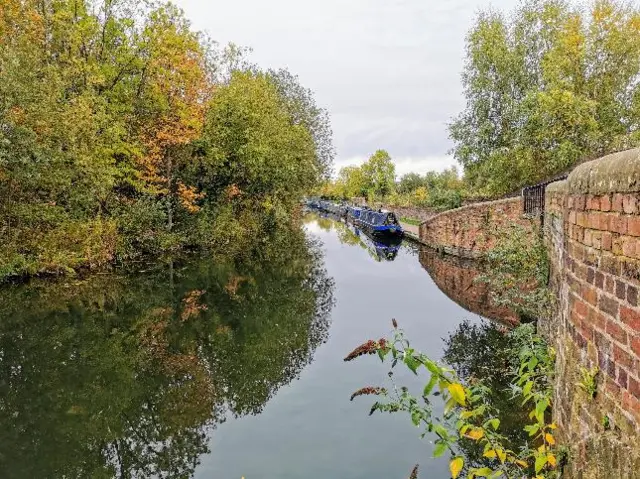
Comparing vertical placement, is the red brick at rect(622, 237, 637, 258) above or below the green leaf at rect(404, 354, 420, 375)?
above

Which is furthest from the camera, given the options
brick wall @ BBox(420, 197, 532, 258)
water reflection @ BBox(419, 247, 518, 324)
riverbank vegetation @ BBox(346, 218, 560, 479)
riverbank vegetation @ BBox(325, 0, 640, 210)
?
riverbank vegetation @ BBox(325, 0, 640, 210)

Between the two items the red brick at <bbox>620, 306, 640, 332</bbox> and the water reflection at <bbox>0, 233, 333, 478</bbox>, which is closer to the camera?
the red brick at <bbox>620, 306, 640, 332</bbox>

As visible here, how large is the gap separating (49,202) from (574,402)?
52.1 ft

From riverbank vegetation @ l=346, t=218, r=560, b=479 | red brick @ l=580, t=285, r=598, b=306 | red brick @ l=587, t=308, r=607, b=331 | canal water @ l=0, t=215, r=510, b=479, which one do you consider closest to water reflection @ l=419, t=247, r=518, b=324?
canal water @ l=0, t=215, r=510, b=479

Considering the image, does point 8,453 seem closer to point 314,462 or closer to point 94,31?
point 314,462

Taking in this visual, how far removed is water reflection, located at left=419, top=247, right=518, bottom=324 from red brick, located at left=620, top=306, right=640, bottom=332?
26.8 ft

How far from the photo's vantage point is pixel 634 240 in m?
2.02

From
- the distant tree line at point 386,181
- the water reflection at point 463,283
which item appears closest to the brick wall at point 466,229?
the water reflection at point 463,283

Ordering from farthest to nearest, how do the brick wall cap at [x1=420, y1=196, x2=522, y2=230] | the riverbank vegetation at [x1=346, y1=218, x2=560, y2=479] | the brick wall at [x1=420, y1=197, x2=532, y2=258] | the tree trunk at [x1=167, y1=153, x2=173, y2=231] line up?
1. the tree trunk at [x1=167, y1=153, x2=173, y2=231]
2. the brick wall at [x1=420, y1=197, x2=532, y2=258]
3. the brick wall cap at [x1=420, y1=196, x2=522, y2=230]
4. the riverbank vegetation at [x1=346, y1=218, x2=560, y2=479]

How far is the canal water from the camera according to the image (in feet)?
18.1

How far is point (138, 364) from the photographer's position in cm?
801

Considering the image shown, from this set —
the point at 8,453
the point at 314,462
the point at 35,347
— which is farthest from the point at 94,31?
the point at 314,462

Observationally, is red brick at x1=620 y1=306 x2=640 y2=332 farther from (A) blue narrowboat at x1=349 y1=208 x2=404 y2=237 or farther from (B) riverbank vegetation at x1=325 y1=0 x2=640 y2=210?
(A) blue narrowboat at x1=349 y1=208 x2=404 y2=237

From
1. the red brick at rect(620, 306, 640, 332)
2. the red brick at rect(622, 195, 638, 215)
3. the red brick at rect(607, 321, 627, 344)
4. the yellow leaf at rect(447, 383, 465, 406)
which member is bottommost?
the yellow leaf at rect(447, 383, 465, 406)
